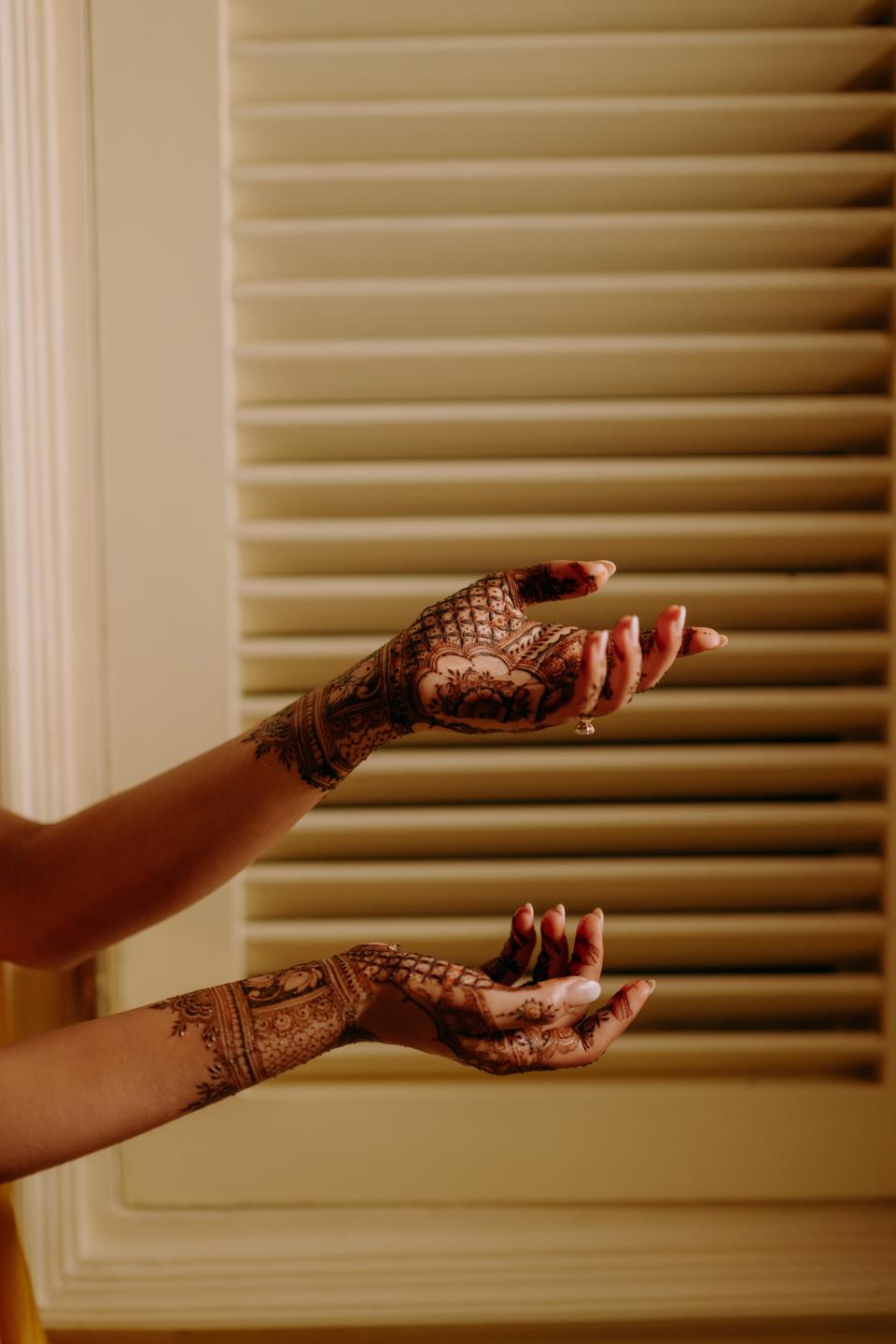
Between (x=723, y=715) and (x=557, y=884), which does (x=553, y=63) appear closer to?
(x=723, y=715)

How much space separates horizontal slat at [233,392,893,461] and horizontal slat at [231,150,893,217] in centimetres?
15

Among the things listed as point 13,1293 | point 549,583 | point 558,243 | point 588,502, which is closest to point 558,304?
point 558,243

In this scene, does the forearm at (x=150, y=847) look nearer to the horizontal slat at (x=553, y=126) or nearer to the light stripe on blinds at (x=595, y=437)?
the light stripe on blinds at (x=595, y=437)

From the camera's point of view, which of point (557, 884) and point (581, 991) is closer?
point (581, 991)

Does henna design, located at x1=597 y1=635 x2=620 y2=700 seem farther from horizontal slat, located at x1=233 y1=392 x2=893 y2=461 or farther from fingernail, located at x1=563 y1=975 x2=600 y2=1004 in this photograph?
horizontal slat, located at x1=233 y1=392 x2=893 y2=461

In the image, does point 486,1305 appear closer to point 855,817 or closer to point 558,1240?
point 558,1240

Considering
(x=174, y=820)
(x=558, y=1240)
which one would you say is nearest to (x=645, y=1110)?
(x=558, y=1240)

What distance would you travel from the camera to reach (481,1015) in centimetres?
48

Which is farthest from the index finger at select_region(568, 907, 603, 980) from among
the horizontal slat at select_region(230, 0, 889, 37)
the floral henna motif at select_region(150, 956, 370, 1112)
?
the horizontal slat at select_region(230, 0, 889, 37)

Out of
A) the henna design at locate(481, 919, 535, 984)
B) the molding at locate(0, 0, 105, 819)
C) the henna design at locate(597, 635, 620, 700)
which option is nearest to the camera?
the henna design at locate(597, 635, 620, 700)

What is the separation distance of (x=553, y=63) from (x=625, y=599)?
421 mm

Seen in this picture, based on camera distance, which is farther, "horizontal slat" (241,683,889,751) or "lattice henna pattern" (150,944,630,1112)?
"horizontal slat" (241,683,889,751)

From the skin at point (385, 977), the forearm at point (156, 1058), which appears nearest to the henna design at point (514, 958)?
the skin at point (385, 977)

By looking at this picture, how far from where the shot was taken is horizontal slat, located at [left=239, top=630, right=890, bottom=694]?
0.77 meters
